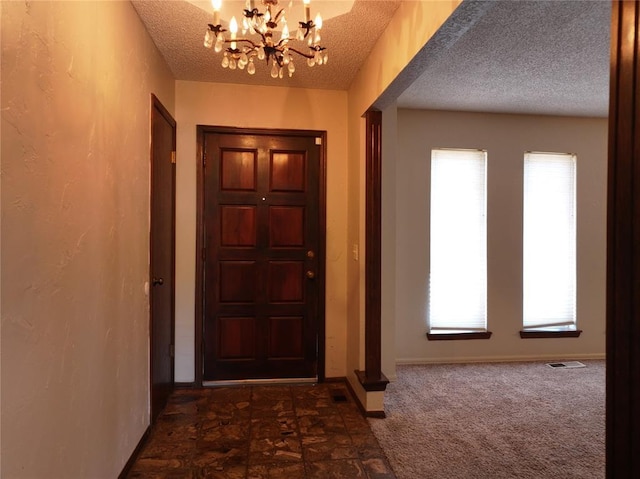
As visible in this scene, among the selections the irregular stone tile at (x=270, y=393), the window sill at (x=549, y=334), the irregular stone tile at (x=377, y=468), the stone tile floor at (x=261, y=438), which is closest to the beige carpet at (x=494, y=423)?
the irregular stone tile at (x=377, y=468)

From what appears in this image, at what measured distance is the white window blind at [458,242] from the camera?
11.6ft

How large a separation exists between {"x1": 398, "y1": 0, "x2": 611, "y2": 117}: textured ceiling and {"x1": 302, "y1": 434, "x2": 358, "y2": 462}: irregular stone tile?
2.16 m

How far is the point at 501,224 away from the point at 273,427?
9.08 feet

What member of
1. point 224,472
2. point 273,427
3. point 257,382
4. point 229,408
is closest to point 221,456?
point 224,472

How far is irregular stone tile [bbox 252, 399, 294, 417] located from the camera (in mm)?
2580

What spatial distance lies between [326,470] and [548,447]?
135cm

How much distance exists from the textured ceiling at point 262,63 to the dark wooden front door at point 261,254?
440 mm

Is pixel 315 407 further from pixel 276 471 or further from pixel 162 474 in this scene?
pixel 162 474

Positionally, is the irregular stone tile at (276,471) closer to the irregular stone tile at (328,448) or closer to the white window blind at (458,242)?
the irregular stone tile at (328,448)

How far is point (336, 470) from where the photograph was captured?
196 centimetres

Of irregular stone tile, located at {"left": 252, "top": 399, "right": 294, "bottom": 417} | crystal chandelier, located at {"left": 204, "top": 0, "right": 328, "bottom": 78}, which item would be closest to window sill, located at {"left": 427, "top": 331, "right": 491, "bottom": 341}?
irregular stone tile, located at {"left": 252, "top": 399, "right": 294, "bottom": 417}

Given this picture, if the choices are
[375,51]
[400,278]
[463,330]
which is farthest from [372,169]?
[463,330]

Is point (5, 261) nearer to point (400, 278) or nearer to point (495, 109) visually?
point (400, 278)

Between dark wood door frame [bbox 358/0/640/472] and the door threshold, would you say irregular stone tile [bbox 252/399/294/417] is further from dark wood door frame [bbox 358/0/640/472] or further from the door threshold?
dark wood door frame [bbox 358/0/640/472]
